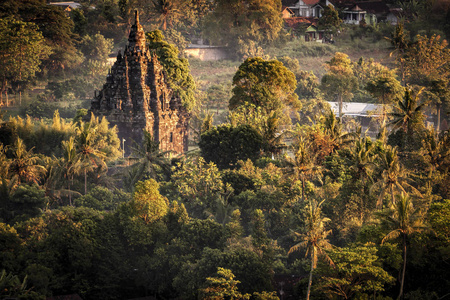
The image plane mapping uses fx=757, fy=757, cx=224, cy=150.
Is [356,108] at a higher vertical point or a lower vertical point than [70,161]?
lower

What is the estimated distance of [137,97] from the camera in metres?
84.1

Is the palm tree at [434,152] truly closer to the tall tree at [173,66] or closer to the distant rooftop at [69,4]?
the tall tree at [173,66]

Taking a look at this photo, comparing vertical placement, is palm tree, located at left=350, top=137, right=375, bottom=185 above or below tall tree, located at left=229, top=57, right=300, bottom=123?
below

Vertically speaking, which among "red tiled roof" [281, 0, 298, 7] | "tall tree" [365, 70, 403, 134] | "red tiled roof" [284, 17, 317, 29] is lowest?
"tall tree" [365, 70, 403, 134]

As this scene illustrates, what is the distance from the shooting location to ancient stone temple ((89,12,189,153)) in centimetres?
8400

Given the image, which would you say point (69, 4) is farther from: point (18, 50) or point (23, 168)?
point (23, 168)

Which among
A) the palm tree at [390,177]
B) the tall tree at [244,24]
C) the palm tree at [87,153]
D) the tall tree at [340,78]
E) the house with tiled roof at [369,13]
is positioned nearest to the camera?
the palm tree at [390,177]

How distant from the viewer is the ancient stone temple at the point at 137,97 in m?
84.0

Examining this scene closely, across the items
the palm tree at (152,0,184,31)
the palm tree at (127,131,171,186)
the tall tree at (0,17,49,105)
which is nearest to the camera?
the palm tree at (127,131,171,186)

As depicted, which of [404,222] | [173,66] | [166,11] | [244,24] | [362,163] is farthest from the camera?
[244,24]

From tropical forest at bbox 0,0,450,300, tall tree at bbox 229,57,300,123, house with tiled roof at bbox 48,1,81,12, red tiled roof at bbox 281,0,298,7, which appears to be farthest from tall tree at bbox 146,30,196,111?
red tiled roof at bbox 281,0,298,7

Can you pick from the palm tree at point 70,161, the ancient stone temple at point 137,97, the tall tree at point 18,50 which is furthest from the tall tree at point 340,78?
the palm tree at point 70,161

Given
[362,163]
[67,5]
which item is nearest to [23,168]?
[362,163]

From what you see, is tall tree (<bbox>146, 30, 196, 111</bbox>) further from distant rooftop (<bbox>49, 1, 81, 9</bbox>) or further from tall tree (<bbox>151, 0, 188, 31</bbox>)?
distant rooftop (<bbox>49, 1, 81, 9</bbox>)
